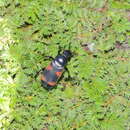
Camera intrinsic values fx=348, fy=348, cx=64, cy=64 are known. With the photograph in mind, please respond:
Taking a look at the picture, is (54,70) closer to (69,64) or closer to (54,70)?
(54,70)

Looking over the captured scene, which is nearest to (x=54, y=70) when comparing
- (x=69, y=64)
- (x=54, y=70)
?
(x=54, y=70)

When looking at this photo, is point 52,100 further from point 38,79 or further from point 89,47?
point 89,47

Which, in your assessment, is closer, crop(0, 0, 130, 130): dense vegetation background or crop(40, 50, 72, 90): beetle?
crop(40, 50, 72, 90): beetle

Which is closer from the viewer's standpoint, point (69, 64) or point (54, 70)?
point (54, 70)

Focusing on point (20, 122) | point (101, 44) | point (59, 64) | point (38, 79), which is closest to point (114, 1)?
point (101, 44)

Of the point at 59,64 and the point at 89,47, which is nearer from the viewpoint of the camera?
the point at 59,64

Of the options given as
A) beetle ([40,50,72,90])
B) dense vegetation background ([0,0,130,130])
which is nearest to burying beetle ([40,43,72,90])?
beetle ([40,50,72,90])

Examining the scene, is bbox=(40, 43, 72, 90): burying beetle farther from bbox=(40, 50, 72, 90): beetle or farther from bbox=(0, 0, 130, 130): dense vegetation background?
bbox=(0, 0, 130, 130): dense vegetation background
